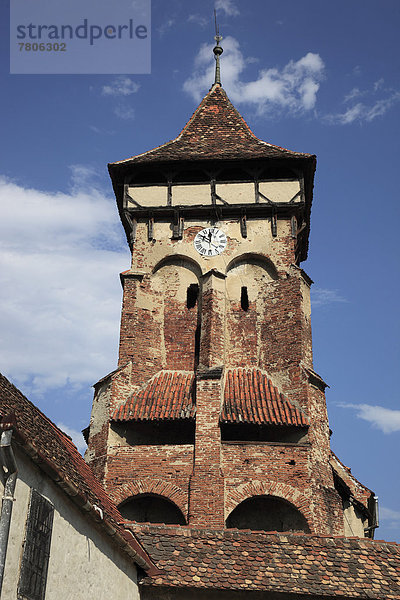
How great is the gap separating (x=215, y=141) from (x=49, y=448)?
1746 centimetres

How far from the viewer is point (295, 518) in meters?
19.9

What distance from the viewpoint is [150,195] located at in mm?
25469

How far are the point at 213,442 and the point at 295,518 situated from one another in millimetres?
3043

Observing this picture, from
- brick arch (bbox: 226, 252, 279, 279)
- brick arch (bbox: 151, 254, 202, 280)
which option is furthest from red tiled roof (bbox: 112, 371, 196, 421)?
brick arch (bbox: 226, 252, 279, 279)

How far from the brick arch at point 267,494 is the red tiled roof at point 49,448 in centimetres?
505

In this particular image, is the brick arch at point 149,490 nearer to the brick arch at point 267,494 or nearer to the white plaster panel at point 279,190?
the brick arch at point 267,494

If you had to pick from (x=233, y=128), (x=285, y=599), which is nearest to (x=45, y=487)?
(x=285, y=599)

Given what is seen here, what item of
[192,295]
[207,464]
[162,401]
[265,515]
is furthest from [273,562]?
[192,295]

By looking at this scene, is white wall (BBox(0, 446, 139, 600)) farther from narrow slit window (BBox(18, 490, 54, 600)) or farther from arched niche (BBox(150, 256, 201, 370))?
arched niche (BBox(150, 256, 201, 370))

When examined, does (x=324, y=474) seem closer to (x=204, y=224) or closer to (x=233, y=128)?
(x=204, y=224)

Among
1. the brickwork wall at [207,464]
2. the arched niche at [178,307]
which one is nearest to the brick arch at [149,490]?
the brickwork wall at [207,464]

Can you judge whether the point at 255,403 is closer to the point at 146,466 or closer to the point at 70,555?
the point at 146,466

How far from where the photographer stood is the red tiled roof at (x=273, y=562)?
541 inches

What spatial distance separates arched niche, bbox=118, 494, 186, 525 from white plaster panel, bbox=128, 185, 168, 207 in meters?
10.1
